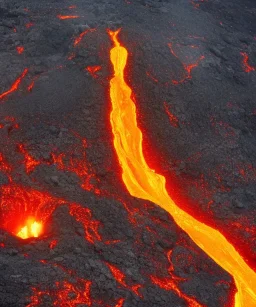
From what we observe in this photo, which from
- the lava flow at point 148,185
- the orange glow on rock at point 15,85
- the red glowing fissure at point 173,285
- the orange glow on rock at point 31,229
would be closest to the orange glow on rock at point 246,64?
the lava flow at point 148,185

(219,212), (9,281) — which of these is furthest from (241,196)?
(9,281)

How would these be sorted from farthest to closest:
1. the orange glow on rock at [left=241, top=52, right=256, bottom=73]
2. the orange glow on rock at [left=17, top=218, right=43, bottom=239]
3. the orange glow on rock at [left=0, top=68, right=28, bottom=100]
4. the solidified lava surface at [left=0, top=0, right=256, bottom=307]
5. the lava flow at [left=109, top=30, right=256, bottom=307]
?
the orange glow on rock at [left=241, top=52, right=256, bottom=73] → the orange glow on rock at [left=0, top=68, right=28, bottom=100] → the lava flow at [left=109, top=30, right=256, bottom=307] → the orange glow on rock at [left=17, top=218, right=43, bottom=239] → the solidified lava surface at [left=0, top=0, right=256, bottom=307]

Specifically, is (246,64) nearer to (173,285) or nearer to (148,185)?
(148,185)

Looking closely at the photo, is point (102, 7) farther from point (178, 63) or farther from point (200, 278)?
point (200, 278)

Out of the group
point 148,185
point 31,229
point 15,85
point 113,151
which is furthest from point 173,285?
point 15,85

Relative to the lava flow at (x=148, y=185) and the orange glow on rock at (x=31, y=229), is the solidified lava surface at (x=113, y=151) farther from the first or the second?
the lava flow at (x=148, y=185)

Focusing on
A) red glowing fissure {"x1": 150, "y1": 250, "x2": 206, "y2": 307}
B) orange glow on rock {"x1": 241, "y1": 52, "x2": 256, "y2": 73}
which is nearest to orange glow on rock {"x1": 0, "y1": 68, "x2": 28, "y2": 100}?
red glowing fissure {"x1": 150, "y1": 250, "x2": 206, "y2": 307}

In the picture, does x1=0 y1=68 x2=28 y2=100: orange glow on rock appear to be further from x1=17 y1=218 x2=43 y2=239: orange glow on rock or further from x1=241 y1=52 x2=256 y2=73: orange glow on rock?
x1=241 y1=52 x2=256 y2=73: orange glow on rock
